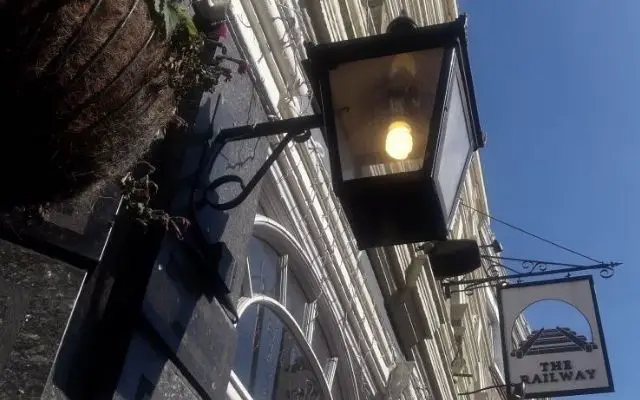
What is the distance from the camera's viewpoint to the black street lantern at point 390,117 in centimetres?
299

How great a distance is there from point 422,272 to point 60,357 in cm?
599

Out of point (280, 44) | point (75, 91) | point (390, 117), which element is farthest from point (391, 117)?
point (280, 44)

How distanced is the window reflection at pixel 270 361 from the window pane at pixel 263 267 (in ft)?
0.40

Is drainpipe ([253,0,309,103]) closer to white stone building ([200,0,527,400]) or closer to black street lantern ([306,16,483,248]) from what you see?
white stone building ([200,0,527,400])

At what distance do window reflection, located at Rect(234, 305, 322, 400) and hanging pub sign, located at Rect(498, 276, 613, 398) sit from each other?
498cm

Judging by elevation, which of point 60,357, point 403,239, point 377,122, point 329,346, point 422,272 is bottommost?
point 60,357

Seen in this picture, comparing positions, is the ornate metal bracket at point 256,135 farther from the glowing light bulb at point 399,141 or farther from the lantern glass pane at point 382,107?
the glowing light bulb at point 399,141

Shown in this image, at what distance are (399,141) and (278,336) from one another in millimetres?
2349

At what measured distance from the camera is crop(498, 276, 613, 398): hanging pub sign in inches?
376

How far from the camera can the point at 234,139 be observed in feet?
11.6

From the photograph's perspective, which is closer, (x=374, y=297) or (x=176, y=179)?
(x=176, y=179)

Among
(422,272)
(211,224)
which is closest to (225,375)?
(211,224)

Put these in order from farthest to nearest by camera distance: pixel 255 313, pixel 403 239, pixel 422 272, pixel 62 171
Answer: pixel 422 272 → pixel 255 313 → pixel 403 239 → pixel 62 171

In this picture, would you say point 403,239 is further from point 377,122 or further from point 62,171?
point 62,171
